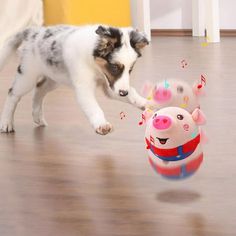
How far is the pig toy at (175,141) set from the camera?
1461 millimetres

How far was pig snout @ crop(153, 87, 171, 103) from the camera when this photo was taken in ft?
5.47

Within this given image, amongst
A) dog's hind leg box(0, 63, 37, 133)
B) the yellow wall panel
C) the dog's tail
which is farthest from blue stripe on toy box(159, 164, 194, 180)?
the yellow wall panel

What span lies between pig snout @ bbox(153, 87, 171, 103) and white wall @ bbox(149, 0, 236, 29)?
354 cm

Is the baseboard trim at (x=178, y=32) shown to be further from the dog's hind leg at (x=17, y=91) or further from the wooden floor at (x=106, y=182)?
the dog's hind leg at (x=17, y=91)

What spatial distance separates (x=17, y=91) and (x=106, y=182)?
0.72 m

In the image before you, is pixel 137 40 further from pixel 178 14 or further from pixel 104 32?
pixel 178 14

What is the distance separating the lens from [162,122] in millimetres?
1458

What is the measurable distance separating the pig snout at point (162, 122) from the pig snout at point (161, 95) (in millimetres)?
202

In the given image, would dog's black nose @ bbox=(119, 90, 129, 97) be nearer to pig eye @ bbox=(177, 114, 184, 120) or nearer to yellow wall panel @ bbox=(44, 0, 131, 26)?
pig eye @ bbox=(177, 114, 184, 120)

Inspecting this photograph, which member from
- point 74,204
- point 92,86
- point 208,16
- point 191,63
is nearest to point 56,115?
point 92,86

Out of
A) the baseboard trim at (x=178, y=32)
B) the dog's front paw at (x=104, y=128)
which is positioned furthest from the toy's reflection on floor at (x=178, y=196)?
the baseboard trim at (x=178, y=32)

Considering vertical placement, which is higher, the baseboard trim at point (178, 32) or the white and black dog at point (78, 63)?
the white and black dog at point (78, 63)

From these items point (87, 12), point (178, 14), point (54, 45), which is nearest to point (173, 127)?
point (54, 45)

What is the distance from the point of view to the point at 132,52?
190 centimetres
